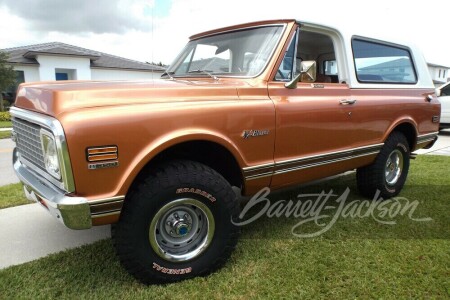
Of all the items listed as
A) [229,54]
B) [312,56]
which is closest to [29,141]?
[229,54]

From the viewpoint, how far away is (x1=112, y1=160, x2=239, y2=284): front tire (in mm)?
2428

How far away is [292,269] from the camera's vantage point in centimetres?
283

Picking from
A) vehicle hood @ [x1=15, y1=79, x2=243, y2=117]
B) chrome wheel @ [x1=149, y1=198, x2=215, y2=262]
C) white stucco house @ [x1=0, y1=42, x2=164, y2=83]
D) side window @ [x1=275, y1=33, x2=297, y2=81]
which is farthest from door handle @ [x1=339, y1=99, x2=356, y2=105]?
white stucco house @ [x1=0, y1=42, x2=164, y2=83]

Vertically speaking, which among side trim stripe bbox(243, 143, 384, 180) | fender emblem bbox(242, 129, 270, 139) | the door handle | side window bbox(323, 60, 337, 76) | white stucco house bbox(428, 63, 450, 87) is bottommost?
white stucco house bbox(428, 63, 450, 87)

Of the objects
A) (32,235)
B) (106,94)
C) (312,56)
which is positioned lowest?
(32,235)

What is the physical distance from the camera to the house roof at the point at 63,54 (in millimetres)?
22641

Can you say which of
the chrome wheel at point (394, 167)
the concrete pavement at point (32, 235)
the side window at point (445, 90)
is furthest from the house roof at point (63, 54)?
the chrome wheel at point (394, 167)

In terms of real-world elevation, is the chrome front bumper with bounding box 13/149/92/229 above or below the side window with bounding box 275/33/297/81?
below

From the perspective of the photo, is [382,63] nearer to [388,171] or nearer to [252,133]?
[388,171]

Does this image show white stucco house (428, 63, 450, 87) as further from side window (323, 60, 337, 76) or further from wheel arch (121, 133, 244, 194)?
wheel arch (121, 133, 244, 194)

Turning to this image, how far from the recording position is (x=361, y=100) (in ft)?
12.4

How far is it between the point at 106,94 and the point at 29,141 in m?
0.80

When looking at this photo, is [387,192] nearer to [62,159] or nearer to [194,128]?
[194,128]

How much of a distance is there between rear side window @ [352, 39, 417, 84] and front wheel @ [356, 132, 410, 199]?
0.72m
